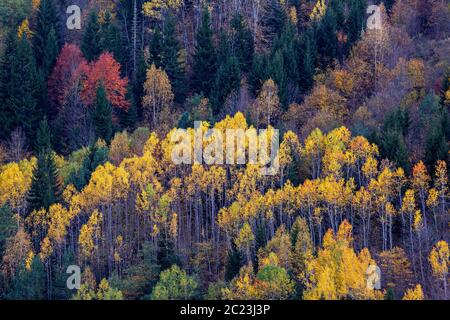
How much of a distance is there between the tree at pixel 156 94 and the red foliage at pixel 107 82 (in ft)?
6.43

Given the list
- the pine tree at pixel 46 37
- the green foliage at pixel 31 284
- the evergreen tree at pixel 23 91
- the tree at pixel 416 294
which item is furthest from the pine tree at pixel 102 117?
the tree at pixel 416 294

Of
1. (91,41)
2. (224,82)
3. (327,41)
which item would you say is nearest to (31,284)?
(224,82)

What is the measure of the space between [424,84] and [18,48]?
120 feet

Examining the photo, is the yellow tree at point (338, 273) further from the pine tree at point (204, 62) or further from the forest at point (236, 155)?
the pine tree at point (204, 62)

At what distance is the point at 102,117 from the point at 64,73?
31.9 ft

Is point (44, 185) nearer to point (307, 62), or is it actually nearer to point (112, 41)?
point (112, 41)

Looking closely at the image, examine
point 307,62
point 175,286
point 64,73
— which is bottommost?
point 175,286

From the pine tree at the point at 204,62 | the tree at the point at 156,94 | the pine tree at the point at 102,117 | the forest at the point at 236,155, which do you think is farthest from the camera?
the pine tree at the point at 204,62

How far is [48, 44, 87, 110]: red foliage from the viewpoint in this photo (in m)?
85.8

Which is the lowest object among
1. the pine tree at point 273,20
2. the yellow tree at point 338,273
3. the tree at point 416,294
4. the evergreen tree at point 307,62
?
the tree at point 416,294

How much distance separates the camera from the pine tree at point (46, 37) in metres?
88.7

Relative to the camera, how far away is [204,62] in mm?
87562
